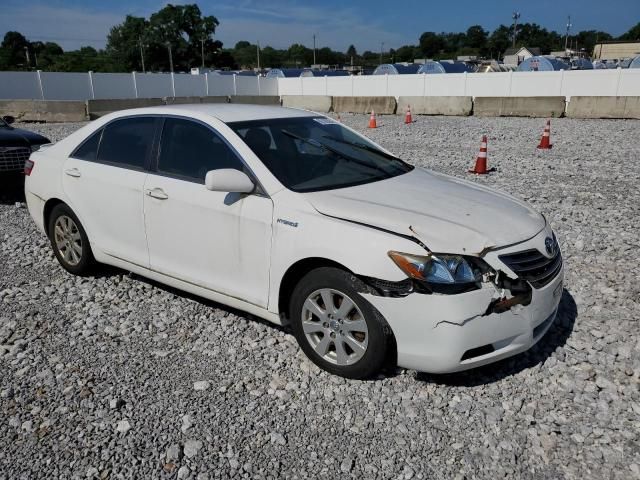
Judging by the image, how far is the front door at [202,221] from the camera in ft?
11.5

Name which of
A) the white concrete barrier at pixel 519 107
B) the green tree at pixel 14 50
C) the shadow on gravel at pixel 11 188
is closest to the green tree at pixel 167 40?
the green tree at pixel 14 50

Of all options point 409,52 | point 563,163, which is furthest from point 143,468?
point 409,52

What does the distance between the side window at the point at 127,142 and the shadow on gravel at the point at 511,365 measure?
2.78m

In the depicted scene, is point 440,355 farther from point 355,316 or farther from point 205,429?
point 205,429

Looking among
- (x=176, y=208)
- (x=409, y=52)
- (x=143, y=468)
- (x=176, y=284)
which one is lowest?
(x=143, y=468)

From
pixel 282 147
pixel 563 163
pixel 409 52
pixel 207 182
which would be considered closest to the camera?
pixel 207 182

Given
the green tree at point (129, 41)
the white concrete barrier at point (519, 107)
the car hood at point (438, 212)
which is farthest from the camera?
the green tree at point (129, 41)

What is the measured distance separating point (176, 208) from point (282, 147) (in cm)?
91

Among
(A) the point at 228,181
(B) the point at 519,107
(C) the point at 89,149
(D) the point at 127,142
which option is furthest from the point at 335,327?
(B) the point at 519,107

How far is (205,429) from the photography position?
2924 millimetres

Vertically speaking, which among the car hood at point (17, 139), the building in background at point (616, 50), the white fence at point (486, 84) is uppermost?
the building in background at point (616, 50)

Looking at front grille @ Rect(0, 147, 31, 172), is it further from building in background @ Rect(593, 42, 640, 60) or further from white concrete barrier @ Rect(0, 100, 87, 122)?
building in background @ Rect(593, 42, 640, 60)

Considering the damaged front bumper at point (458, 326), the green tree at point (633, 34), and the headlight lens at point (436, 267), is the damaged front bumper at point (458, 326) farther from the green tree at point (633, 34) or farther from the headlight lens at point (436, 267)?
the green tree at point (633, 34)

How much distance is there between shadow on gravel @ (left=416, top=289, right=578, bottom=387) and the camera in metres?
3.36
